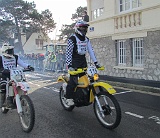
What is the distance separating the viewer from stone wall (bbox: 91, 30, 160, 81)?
34.2 feet

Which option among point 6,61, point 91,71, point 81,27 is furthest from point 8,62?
point 91,71

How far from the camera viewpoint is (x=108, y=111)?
4.65 m

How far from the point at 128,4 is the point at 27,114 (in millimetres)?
9397

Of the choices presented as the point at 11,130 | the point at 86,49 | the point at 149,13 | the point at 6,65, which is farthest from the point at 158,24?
the point at 11,130

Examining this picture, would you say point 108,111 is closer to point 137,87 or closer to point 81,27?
point 81,27

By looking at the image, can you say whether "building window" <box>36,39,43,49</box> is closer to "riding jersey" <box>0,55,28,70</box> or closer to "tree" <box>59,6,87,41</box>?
"tree" <box>59,6,87,41</box>

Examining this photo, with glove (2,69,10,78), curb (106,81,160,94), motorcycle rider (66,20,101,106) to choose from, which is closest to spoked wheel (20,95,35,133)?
glove (2,69,10,78)

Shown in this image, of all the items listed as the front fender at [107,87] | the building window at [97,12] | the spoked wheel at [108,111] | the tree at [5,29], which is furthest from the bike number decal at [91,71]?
the tree at [5,29]

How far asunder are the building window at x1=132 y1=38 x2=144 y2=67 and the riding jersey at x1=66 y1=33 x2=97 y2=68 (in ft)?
20.9

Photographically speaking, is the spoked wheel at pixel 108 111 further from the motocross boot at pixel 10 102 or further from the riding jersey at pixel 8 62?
the riding jersey at pixel 8 62

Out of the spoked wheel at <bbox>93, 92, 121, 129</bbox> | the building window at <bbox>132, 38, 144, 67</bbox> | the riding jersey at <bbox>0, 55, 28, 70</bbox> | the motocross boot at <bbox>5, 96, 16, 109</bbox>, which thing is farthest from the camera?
the building window at <bbox>132, 38, 144, 67</bbox>

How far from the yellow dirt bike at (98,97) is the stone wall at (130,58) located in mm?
6205

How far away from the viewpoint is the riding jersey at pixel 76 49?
17.5 ft

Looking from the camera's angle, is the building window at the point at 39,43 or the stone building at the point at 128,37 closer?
the stone building at the point at 128,37
